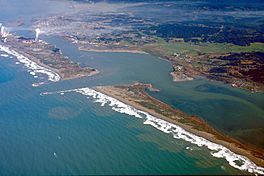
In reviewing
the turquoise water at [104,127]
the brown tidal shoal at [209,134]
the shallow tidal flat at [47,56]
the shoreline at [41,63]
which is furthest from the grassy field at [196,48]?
the brown tidal shoal at [209,134]

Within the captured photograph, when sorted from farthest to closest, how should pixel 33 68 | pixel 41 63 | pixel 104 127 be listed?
pixel 41 63 < pixel 33 68 < pixel 104 127

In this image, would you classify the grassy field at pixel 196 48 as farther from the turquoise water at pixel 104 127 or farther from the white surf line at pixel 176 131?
the white surf line at pixel 176 131

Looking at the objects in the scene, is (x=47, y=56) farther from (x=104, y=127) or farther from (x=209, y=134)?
(x=209, y=134)

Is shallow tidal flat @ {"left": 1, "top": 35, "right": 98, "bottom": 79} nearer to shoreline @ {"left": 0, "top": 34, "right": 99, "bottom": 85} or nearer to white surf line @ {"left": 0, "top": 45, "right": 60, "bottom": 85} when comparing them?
shoreline @ {"left": 0, "top": 34, "right": 99, "bottom": 85}

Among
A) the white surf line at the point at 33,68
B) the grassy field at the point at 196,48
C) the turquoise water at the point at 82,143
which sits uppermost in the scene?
the grassy field at the point at 196,48

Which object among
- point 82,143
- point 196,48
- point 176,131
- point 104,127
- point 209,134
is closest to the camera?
point 82,143

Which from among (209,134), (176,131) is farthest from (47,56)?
(209,134)

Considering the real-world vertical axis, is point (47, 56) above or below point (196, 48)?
below

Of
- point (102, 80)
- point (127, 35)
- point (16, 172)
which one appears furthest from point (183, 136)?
point (127, 35)

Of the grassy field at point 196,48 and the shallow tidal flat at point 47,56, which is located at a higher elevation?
the grassy field at point 196,48
